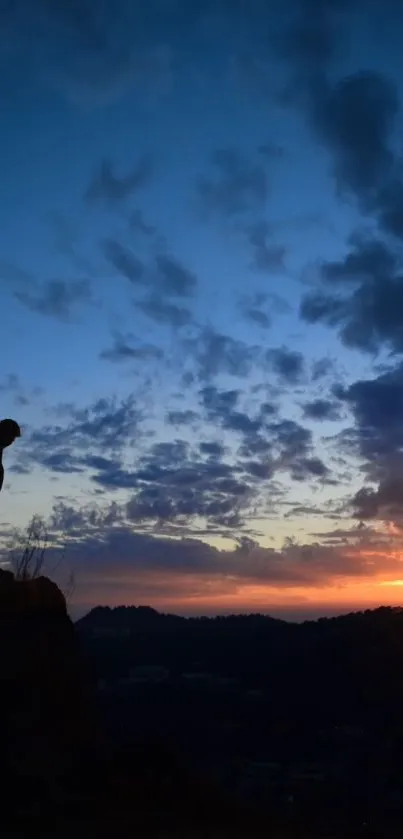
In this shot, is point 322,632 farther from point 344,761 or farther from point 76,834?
point 76,834

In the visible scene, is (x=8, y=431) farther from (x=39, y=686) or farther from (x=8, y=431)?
→ (x=39, y=686)

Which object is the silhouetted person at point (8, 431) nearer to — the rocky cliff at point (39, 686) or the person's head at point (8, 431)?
the person's head at point (8, 431)

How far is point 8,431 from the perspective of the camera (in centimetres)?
1076

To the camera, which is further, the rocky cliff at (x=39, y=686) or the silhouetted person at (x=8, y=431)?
the silhouetted person at (x=8, y=431)

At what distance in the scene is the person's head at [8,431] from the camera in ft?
35.2

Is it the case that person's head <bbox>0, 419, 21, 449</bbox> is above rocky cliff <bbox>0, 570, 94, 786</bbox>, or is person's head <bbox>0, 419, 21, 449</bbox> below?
above

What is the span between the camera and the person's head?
10719 mm

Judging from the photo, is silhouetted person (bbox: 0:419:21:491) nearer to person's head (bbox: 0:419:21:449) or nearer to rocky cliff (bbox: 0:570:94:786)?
person's head (bbox: 0:419:21:449)

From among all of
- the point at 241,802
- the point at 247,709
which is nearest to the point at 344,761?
the point at 247,709

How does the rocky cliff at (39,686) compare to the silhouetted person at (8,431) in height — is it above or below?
below

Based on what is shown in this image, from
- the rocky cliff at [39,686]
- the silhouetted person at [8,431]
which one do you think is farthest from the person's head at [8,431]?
the rocky cliff at [39,686]

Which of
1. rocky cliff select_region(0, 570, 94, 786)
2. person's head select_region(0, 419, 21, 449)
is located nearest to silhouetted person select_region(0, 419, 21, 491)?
person's head select_region(0, 419, 21, 449)

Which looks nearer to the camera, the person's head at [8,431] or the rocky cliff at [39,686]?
the rocky cliff at [39,686]

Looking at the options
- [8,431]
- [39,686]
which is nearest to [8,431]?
[8,431]
